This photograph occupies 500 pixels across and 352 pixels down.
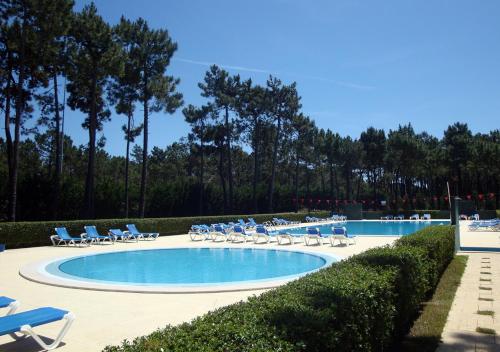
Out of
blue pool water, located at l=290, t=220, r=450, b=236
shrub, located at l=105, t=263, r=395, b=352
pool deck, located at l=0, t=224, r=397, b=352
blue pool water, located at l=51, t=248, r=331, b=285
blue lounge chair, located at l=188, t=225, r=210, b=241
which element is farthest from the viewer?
blue pool water, located at l=290, t=220, r=450, b=236

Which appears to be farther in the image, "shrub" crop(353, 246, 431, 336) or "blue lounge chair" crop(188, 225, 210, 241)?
"blue lounge chair" crop(188, 225, 210, 241)

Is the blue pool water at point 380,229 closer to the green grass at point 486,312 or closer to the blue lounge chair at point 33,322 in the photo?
the green grass at point 486,312

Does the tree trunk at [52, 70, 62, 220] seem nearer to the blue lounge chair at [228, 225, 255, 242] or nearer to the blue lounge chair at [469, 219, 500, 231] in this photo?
the blue lounge chair at [228, 225, 255, 242]

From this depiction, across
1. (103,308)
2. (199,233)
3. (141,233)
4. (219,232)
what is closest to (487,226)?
(219,232)

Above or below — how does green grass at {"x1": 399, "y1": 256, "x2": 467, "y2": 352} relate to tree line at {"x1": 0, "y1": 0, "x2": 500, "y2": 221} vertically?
below

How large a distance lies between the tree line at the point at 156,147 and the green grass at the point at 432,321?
59.1 feet

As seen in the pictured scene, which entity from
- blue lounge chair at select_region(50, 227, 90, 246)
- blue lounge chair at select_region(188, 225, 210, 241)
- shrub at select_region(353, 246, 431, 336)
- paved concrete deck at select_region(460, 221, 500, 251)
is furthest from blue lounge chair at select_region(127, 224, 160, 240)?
shrub at select_region(353, 246, 431, 336)

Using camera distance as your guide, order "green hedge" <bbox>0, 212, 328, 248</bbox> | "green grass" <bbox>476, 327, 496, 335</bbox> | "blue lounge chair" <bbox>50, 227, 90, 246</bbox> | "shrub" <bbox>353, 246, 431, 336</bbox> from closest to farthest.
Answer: "shrub" <bbox>353, 246, 431, 336</bbox> < "green grass" <bbox>476, 327, 496, 335</bbox> < "green hedge" <bbox>0, 212, 328, 248</bbox> < "blue lounge chair" <bbox>50, 227, 90, 246</bbox>

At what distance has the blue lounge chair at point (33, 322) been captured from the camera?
439 cm

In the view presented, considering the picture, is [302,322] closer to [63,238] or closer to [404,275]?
[404,275]

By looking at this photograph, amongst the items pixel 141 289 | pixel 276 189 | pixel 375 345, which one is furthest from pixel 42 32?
pixel 276 189

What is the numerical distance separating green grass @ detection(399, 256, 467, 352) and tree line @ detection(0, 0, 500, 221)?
1800cm

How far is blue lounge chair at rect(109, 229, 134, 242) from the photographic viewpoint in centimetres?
1947

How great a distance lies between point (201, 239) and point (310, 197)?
34.3 m
